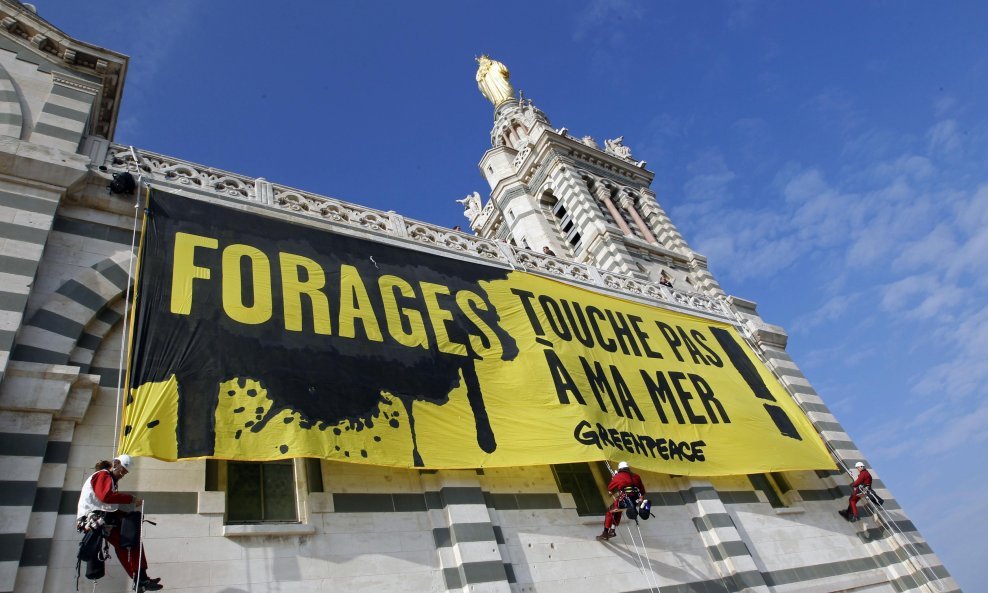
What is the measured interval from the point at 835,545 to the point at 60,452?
610 inches

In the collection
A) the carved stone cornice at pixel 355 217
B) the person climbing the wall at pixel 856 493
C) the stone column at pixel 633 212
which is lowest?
the person climbing the wall at pixel 856 493

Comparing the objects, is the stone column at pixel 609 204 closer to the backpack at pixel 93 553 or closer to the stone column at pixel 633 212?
the stone column at pixel 633 212

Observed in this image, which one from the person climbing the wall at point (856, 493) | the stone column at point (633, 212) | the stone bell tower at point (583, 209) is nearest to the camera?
the person climbing the wall at point (856, 493)

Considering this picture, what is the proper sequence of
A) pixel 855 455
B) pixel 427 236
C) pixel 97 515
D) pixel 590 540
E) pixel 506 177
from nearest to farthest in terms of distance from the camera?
pixel 97 515
pixel 590 540
pixel 427 236
pixel 855 455
pixel 506 177

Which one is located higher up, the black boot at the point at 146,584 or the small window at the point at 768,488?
the small window at the point at 768,488

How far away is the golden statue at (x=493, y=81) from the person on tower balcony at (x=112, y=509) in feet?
122

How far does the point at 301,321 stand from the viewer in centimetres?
992

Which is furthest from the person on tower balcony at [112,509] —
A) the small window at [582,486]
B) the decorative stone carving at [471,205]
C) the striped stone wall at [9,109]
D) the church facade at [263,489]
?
the decorative stone carving at [471,205]

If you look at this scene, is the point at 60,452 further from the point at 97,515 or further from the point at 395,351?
the point at 395,351

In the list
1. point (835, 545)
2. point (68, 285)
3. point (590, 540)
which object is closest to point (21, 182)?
point (68, 285)

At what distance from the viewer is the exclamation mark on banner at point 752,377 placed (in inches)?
621

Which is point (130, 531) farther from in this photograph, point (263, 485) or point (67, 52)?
point (67, 52)

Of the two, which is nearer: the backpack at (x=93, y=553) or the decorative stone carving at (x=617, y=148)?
the backpack at (x=93, y=553)

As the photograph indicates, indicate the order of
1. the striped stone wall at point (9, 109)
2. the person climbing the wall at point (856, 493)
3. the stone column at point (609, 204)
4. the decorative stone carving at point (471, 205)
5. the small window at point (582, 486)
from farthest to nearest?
the decorative stone carving at point (471, 205) < the stone column at point (609, 204) < the person climbing the wall at point (856, 493) < the small window at point (582, 486) < the striped stone wall at point (9, 109)
